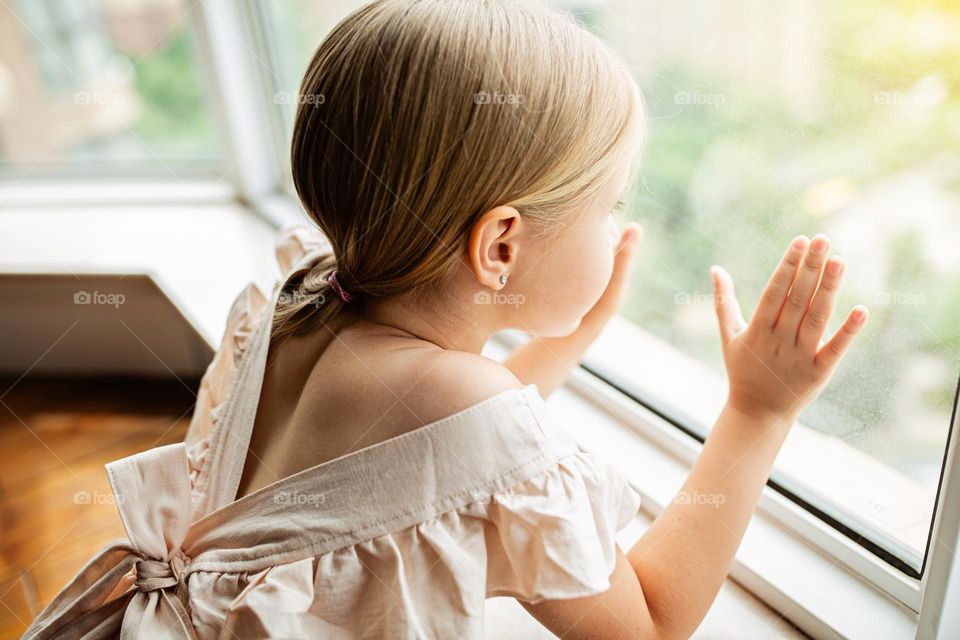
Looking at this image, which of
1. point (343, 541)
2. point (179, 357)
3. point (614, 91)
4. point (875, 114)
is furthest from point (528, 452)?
point (179, 357)

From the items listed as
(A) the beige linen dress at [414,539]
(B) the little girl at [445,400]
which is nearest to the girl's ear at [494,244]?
(B) the little girl at [445,400]

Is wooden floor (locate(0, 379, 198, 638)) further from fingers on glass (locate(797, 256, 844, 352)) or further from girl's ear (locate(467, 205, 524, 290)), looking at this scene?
fingers on glass (locate(797, 256, 844, 352))

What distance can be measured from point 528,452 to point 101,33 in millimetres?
1914

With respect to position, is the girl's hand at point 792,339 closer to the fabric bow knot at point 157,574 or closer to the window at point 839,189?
the window at point 839,189

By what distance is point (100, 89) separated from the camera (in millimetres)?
2082

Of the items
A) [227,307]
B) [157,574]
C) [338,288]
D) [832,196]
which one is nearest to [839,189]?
[832,196]

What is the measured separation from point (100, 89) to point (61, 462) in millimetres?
1091

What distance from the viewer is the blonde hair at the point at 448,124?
652 mm

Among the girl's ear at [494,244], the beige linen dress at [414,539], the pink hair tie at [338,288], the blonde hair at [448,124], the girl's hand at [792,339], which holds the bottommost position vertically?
the beige linen dress at [414,539]

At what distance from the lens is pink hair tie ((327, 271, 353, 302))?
80 cm

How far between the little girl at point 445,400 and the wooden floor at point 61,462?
0.50 m

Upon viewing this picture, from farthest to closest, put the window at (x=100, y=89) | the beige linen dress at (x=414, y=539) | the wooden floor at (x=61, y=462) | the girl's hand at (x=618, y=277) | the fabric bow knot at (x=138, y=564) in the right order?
the window at (x=100, y=89) → the wooden floor at (x=61, y=462) → the girl's hand at (x=618, y=277) → the fabric bow knot at (x=138, y=564) → the beige linen dress at (x=414, y=539)

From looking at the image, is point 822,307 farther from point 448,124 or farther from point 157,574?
point 157,574

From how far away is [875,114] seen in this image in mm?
750
